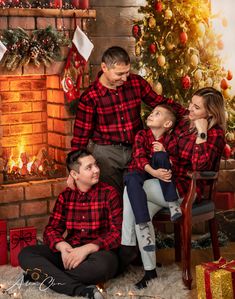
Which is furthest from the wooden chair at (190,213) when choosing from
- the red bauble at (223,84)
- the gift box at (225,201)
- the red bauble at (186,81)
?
the red bauble at (223,84)

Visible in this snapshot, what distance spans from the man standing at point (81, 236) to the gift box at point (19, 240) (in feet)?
0.92

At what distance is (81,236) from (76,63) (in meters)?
1.40

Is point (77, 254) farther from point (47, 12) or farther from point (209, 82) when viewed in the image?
point (209, 82)

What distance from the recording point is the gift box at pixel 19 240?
454 centimetres

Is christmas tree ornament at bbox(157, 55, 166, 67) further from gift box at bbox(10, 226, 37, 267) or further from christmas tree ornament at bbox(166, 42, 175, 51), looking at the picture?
gift box at bbox(10, 226, 37, 267)

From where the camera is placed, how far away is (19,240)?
4.55 meters

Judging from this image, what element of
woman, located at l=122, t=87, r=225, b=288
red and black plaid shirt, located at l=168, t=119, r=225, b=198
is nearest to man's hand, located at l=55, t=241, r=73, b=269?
woman, located at l=122, t=87, r=225, b=288

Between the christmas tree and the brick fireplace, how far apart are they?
0.40 metres

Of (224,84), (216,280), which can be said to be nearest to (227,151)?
(224,84)

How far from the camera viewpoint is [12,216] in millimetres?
5156

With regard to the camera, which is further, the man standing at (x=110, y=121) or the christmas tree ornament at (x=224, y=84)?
the christmas tree ornament at (x=224, y=84)

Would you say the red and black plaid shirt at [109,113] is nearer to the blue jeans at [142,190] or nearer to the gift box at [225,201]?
the blue jeans at [142,190]

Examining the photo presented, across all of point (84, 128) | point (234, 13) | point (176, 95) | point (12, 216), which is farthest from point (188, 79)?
point (12, 216)

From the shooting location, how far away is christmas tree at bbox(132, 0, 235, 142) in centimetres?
532
